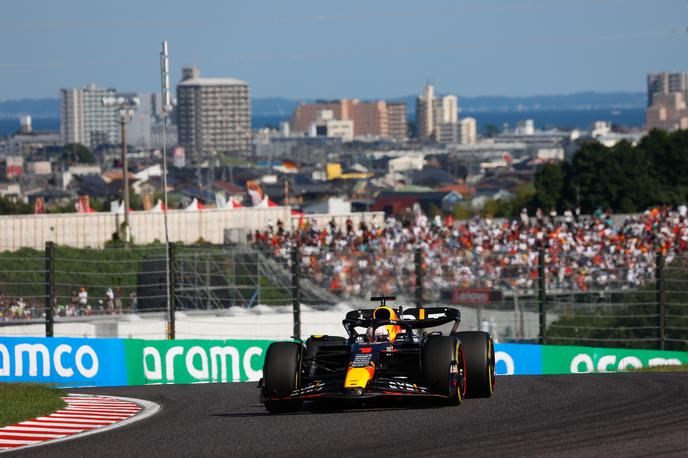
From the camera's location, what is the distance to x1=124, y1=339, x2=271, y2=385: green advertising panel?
18766 millimetres

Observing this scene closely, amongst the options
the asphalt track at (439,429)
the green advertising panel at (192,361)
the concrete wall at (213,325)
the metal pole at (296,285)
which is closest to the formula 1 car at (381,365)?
the asphalt track at (439,429)

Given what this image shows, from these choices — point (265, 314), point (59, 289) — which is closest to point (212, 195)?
point (59, 289)

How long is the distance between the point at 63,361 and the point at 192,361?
176 cm

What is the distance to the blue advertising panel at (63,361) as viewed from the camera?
18.4 metres

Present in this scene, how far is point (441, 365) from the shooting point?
1194 cm

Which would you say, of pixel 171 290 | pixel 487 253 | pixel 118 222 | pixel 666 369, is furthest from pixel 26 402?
pixel 118 222

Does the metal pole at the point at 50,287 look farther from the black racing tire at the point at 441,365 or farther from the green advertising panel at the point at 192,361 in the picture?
the black racing tire at the point at 441,365

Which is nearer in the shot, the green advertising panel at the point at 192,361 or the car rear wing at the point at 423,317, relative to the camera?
the car rear wing at the point at 423,317

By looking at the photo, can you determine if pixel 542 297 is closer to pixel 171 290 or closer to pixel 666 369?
pixel 666 369

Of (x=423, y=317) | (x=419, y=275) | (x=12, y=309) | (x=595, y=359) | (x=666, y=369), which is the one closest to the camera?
(x=423, y=317)

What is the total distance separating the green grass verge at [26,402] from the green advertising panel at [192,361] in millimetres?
2579

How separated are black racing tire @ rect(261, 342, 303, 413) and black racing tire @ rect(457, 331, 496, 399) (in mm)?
1615

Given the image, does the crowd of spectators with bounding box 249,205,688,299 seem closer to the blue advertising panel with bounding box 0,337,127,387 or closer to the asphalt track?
the blue advertising panel with bounding box 0,337,127,387

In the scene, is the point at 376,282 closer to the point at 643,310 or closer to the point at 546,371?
the point at 643,310
